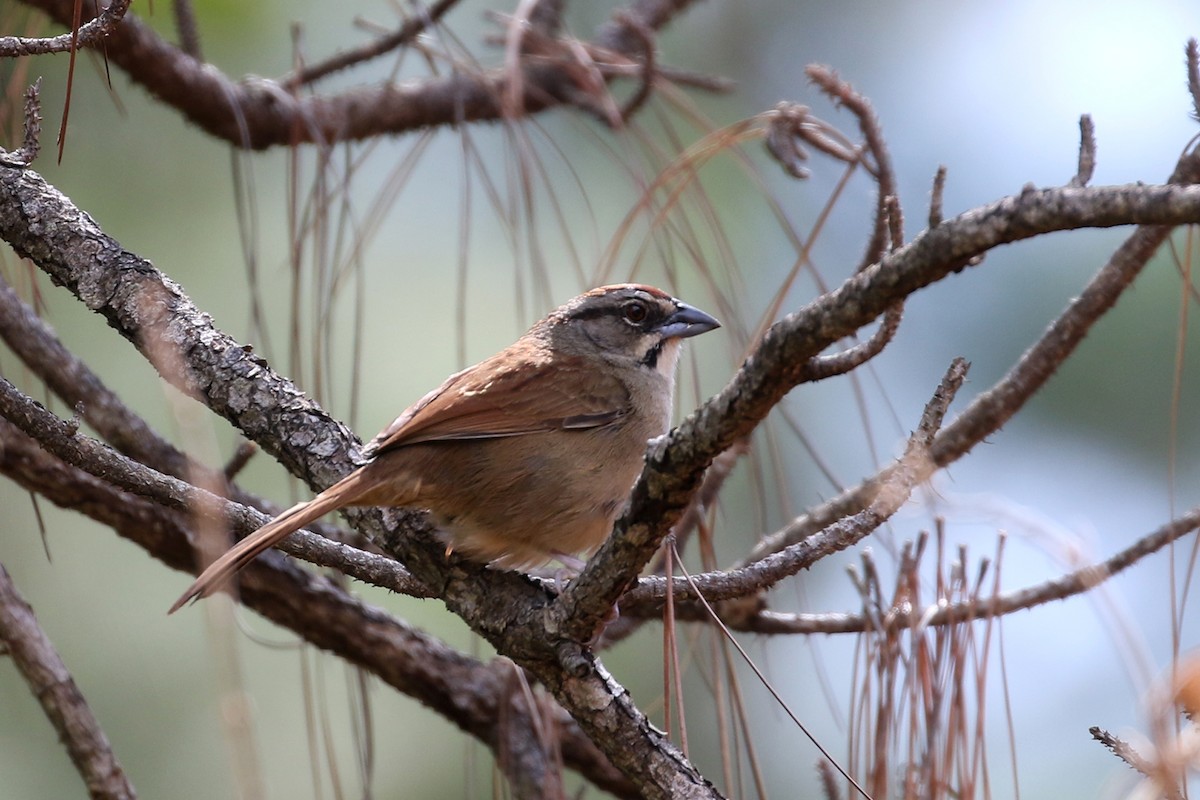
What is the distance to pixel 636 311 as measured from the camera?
14.3 ft

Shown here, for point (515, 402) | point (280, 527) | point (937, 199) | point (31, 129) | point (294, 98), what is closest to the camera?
point (937, 199)

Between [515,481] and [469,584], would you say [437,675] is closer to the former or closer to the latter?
[515,481]

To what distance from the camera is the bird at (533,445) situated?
10.2 ft

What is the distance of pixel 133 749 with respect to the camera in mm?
5629

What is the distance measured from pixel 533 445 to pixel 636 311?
0.91m

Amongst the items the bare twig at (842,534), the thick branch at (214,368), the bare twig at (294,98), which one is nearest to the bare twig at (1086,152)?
the bare twig at (842,534)

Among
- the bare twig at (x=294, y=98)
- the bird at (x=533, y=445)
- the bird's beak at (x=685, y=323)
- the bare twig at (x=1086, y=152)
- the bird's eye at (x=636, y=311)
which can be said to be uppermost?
the bare twig at (x=294, y=98)

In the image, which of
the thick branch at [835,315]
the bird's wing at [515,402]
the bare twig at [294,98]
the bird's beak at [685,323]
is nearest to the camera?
the thick branch at [835,315]

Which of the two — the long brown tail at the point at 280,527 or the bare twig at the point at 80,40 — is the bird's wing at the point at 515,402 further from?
the bare twig at the point at 80,40

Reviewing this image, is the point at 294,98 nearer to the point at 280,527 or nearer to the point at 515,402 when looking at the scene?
the point at 515,402

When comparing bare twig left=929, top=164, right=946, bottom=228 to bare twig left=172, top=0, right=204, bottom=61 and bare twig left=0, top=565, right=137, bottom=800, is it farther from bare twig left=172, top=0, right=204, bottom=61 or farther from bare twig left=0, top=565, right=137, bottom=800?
bare twig left=172, top=0, right=204, bottom=61

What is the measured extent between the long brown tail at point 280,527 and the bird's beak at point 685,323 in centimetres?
159

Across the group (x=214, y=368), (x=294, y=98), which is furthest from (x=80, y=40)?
(x=294, y=98)

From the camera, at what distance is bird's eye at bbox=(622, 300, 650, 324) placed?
4.36 meters
